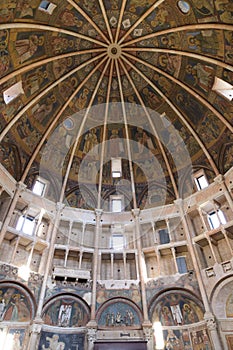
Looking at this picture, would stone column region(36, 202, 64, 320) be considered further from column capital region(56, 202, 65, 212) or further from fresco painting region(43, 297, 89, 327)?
fresco painting region(43, 297, 89, 327)

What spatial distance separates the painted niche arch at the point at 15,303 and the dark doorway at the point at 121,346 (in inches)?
189

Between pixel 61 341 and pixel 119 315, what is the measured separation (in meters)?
4.10

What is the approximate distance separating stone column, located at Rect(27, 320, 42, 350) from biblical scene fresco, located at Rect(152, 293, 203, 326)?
758 centimetres

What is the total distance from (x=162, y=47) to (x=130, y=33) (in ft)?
9.80

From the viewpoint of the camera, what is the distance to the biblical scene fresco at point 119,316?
17.8 m

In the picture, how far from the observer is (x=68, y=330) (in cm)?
1755

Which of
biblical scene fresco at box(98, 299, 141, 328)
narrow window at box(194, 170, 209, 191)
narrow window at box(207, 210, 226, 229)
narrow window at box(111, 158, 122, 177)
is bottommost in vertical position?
biblical scene fresco at box(98, 299, 141, 328)

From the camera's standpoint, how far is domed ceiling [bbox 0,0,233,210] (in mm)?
18713

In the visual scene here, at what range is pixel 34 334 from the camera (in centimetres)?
1625

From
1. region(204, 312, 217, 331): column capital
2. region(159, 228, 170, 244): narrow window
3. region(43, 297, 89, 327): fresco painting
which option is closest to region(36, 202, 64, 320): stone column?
region(43, 297, 89, 327): fresco painting

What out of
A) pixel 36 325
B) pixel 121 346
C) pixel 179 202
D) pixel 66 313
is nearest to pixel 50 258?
pixel 66 313

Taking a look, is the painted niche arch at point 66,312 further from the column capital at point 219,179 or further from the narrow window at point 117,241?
the column capital at point 219,179

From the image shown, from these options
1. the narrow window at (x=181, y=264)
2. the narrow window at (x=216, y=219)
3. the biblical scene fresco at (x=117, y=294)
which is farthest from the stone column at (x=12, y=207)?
the narrow window at (x=216, y=219)

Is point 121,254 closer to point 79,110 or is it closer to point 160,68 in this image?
point 79,110
